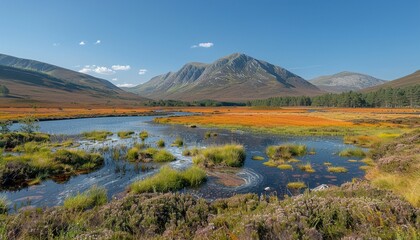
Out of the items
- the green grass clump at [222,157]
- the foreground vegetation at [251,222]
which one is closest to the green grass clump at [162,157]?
the green grass clump at [222,157]

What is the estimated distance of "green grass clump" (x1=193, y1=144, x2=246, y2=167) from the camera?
23891 mm

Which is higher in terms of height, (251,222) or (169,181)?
(251,222)

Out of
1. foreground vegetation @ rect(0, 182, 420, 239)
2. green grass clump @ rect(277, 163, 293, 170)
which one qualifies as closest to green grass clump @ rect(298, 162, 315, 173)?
green grass clump @ rect(277, 163, 293, 170)

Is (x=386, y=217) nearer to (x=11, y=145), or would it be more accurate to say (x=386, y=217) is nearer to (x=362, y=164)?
(x=362, y=164)

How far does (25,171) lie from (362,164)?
94.2 feet

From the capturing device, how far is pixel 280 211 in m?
7.41

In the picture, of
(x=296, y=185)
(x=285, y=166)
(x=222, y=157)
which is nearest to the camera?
(x=296, y=185)

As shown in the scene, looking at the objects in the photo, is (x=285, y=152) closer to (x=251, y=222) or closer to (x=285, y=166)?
(x=285, y=166)

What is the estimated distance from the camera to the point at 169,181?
17047 mm

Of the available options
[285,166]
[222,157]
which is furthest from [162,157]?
[285,166]

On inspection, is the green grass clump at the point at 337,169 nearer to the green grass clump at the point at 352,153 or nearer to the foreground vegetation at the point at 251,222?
the green grass clump at the point at 352,153

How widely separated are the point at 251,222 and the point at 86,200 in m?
9.81

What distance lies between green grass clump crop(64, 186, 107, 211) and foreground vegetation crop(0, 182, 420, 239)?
2.67 metres

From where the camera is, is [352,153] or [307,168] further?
[352,153]
